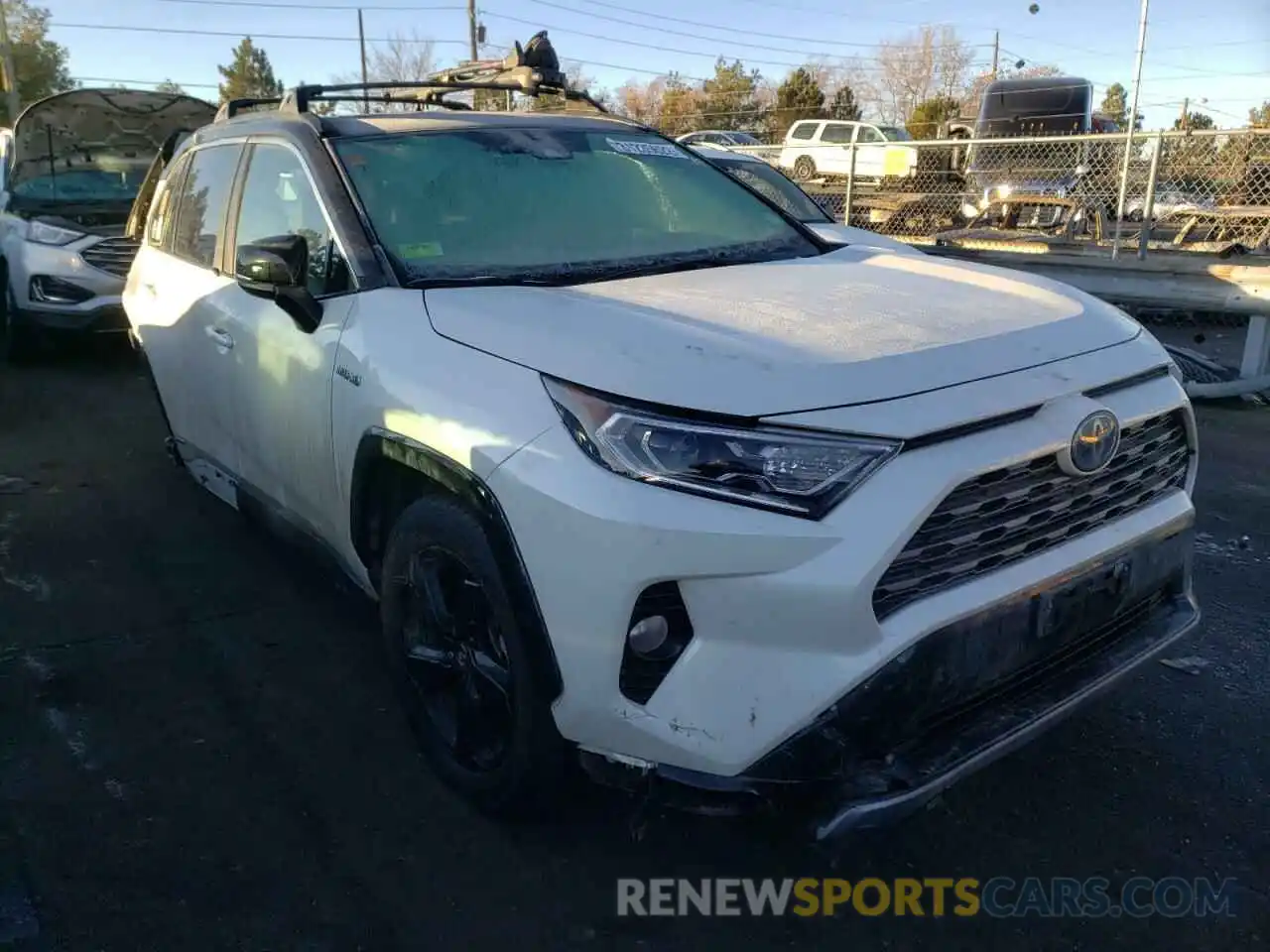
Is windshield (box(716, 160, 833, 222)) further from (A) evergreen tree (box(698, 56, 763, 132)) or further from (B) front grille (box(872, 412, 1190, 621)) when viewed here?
(A) evergreen tree (box(698, 56, 763, 132))

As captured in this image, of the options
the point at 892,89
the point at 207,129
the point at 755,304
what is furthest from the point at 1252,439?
the point at 892,89

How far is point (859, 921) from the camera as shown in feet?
7.91

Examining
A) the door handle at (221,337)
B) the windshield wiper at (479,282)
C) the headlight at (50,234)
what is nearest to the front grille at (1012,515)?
the windshield wiper at (479,282)

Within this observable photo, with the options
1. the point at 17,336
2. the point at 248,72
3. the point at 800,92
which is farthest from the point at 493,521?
the point at 248,72

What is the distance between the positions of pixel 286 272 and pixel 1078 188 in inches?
378

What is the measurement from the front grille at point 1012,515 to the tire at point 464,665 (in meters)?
0.85

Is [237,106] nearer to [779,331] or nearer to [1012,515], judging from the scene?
[779,331]

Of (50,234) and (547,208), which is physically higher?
(547,208)

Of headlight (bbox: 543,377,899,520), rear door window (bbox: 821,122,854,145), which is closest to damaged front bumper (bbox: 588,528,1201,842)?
headlight (bbox: 543,377,899,520)

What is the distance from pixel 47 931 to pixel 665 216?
2.70 metres

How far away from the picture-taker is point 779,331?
7.96ft

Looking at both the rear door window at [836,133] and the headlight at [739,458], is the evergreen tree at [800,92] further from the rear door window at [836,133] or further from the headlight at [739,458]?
the headlight at [739,458]

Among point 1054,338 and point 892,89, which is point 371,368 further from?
point 892,89

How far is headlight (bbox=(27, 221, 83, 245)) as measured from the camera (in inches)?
326
